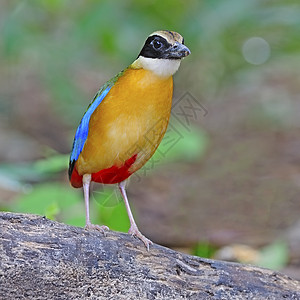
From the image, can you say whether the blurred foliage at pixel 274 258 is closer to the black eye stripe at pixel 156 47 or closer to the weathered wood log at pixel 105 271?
the weathered wood log at pixel 105 271

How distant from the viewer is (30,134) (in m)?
9.52

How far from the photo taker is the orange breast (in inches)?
138

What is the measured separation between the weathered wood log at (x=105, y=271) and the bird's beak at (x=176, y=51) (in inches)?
42.4

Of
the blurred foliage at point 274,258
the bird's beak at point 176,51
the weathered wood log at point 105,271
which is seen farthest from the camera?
the blurred foliage at point 274,258

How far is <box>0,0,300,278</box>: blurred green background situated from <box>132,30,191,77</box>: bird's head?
124 cm

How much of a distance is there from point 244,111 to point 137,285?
733 cm

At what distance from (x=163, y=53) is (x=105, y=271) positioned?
1258 millimetres

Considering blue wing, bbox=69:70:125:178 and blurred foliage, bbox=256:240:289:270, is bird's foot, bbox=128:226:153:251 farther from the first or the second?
blurred foliage, bbox=256:240:289:270

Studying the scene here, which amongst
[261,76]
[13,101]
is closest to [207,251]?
[13,101]

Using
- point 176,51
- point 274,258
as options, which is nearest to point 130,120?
point 176,51

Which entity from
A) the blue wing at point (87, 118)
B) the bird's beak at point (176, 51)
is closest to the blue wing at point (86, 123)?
the blue wing at point (87, 118)

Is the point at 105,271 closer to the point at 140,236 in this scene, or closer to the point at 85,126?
the point at 140,236

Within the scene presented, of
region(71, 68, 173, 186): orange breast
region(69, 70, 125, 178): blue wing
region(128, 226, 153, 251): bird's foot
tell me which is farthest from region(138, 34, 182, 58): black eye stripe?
region(128, 226, 153, 251): bird's foot

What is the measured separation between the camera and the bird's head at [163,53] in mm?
3404
